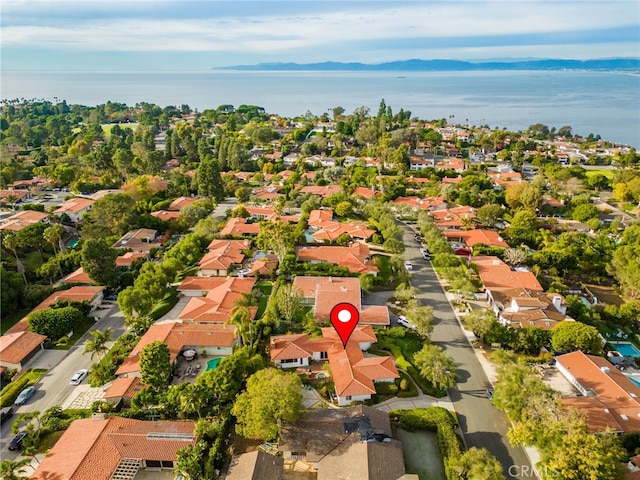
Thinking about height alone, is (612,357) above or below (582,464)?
below

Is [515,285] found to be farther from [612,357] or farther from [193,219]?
[193,219]

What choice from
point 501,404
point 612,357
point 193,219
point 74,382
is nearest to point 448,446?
point 501,404

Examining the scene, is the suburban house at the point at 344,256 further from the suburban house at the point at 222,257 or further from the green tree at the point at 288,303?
the green tree at the point at 288,303

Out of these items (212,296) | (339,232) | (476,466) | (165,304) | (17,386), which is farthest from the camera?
(339,232)

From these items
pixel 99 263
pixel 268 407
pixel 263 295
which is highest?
pixel 99 263

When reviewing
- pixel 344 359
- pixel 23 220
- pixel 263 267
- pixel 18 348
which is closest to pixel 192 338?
pixel 344 359

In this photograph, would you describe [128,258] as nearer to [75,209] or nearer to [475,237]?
[75,209]
